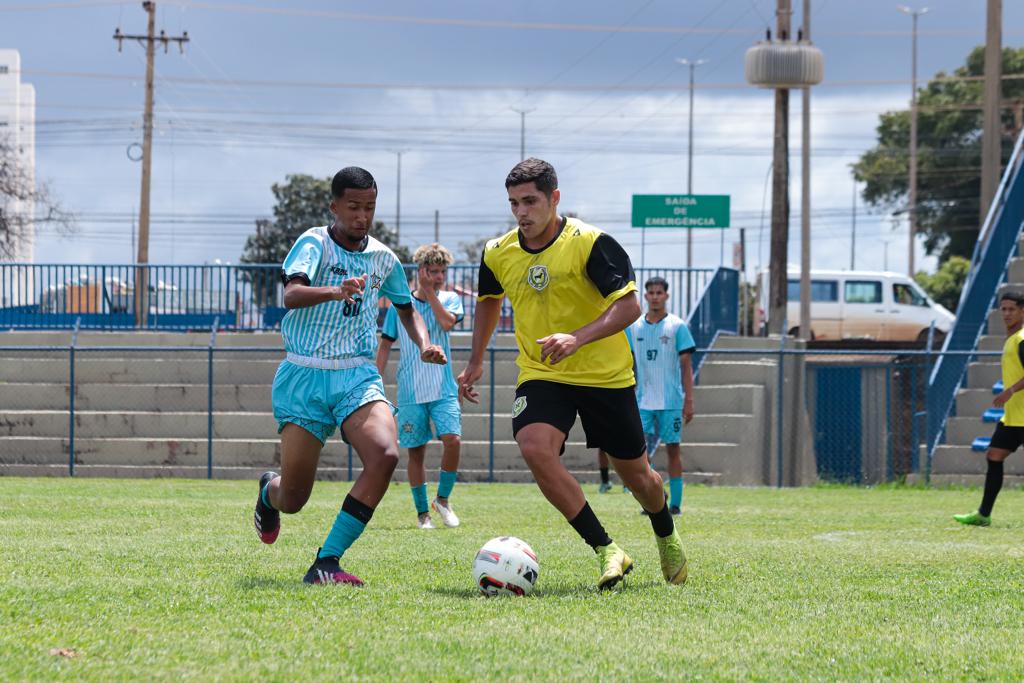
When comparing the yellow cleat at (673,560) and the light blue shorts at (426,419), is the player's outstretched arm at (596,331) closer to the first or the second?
the yellow cleat at (673,560)

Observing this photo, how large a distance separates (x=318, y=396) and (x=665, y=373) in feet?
23.7

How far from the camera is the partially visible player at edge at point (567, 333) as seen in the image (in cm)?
656

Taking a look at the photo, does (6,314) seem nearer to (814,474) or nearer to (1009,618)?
(814,474)

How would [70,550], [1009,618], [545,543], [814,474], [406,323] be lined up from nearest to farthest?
[1009,618] → [406,323] → [70,550] → [545,543] → [814,474]

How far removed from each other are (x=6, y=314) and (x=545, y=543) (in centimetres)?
1780

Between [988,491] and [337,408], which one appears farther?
[988,491]

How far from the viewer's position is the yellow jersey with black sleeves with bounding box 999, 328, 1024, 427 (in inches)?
448

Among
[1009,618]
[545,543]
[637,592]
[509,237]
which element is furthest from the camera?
[545,543]

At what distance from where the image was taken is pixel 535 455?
6.50 m

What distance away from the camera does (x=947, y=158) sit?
63000mm

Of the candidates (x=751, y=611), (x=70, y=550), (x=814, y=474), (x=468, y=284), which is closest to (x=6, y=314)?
(x=468, y=284)

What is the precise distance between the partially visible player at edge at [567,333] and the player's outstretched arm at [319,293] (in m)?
0.77

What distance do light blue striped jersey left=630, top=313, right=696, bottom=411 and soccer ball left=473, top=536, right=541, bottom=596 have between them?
23.1ft

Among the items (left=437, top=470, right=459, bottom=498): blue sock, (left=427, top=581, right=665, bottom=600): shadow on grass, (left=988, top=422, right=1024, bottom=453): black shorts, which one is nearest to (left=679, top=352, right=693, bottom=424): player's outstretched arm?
(left=988, top=422, right=1024, bottom=453): black shorts
